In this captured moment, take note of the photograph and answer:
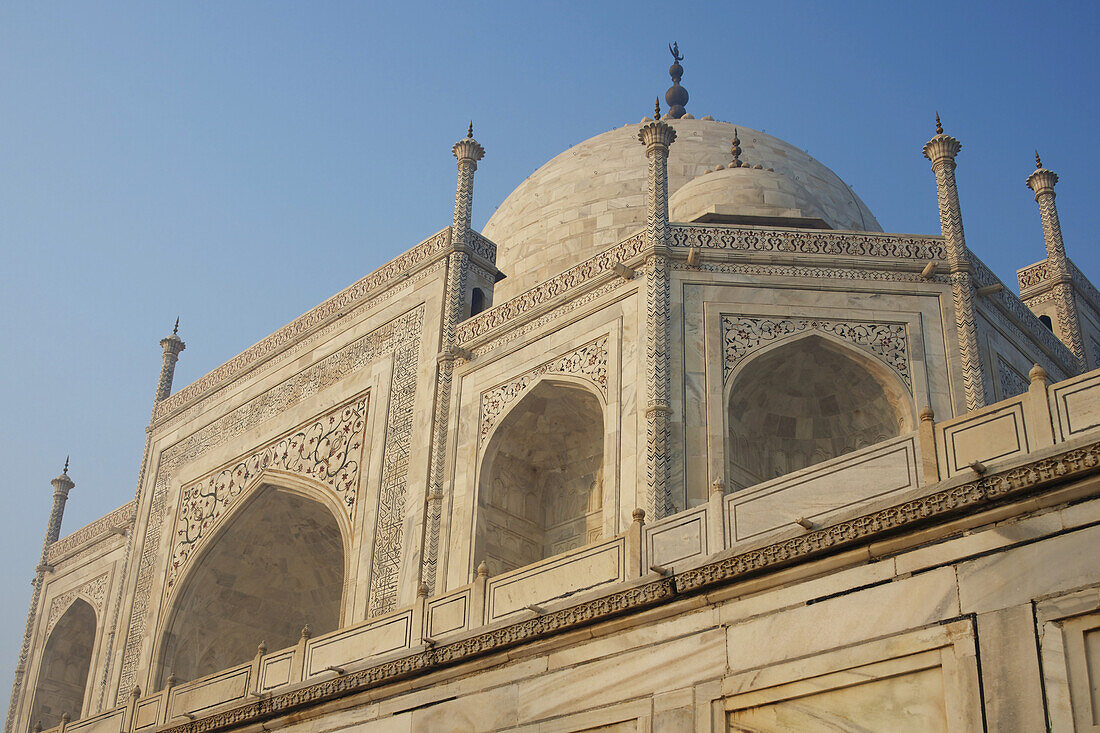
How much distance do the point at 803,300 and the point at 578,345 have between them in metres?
2.00

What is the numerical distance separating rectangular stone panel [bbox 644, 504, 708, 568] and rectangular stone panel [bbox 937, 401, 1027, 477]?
5.23 ft

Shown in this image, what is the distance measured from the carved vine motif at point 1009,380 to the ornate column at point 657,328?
288 cm

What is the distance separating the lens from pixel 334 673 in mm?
9062

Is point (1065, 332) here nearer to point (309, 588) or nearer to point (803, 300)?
point (803, 300)

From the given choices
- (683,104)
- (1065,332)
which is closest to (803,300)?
(1065,332)

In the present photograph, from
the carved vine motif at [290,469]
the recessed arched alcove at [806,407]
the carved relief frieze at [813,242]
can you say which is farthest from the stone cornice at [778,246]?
the carved vine motif at [290,469]

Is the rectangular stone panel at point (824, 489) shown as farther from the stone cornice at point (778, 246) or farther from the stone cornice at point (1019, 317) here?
the stone cornice at point (1019, 317)

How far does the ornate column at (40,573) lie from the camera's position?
59.6 feet

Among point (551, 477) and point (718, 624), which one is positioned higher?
point (551, 477)

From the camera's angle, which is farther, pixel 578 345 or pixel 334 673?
pixel 578 345

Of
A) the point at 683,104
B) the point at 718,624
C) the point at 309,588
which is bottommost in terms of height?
the point at 718,624

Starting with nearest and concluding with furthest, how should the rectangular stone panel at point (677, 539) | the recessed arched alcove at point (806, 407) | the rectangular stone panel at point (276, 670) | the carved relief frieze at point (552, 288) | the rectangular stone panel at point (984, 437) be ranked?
the rectangular stone panel at point (984, 437), the rectangular stone panel at point (677, 539), the rectangular stone panel at point (276, 670), the recessed arched alcove at point (806, 407), the carved relief frieze at point (552, 288)

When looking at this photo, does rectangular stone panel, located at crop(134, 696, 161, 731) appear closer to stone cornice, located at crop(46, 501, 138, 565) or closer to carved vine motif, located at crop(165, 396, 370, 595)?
carved vine motif, located at crop(165, 396, 370, 595)

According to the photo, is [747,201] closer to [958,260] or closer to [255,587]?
[958,260]
